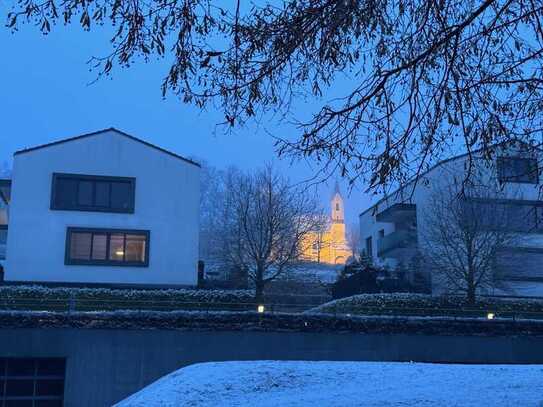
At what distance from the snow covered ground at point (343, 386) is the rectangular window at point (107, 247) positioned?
53.5 feet

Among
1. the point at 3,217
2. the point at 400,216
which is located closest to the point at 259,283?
the point at 400,216

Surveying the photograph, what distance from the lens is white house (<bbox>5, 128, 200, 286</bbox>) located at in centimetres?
2691

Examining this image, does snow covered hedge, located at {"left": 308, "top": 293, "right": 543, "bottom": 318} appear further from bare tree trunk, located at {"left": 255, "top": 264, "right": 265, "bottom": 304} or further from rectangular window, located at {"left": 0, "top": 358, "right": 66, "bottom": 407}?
rectangular window, located at {"left": 0, "top": 358, "right": 66, "bottom": 407}

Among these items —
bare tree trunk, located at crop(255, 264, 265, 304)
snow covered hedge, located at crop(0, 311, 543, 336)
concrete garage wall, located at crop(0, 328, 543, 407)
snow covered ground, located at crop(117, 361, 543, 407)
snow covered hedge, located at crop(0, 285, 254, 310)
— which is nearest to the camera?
snow covered ground, located at crop(117, 361, 543, 407)

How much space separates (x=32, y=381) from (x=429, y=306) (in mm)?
13755

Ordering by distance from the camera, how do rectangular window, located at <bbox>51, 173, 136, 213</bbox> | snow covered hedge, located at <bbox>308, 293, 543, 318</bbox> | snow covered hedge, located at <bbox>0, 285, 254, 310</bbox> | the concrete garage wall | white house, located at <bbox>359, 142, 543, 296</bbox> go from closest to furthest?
the concrete garage wall → snow covered hedge, located at <bbox>0, 285, 254, 310</bbox> → snow covered hedge, located at <bbox>308, 293, 543, 318</bbox> → white house, located at <bbox>359, 142, 543, 296</bbox> → rectangular window, located at <bbox>51, 173, 136, 213</bbox>

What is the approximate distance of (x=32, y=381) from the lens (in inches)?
741

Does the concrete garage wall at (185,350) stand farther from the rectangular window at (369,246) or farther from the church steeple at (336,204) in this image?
the rectangular window at (369,246)

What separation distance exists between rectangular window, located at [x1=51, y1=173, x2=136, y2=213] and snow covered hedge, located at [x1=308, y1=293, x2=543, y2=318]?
9.16 meters

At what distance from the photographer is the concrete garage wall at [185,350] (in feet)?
62.3

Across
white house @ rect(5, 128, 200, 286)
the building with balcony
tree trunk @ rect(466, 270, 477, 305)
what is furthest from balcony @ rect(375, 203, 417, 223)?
the building with balcony

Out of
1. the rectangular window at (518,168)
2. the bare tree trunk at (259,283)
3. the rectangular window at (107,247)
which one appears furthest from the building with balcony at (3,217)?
the rectangular window at (518,168)

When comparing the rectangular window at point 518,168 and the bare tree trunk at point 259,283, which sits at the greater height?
the rectangular window at point 518,168

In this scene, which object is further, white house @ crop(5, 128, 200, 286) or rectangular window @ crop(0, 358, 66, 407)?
white house @ crop(5, 128, 200, 286)
